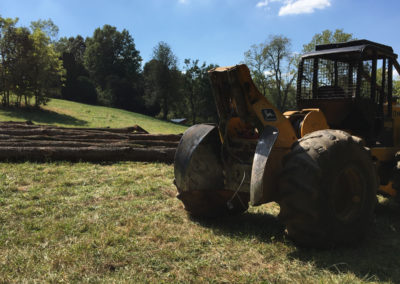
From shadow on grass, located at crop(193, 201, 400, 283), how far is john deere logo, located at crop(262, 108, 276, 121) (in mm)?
1409

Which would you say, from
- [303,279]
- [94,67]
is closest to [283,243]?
[303,279]

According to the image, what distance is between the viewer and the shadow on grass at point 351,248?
11.8 ft

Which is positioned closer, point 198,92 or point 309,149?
point 309,149

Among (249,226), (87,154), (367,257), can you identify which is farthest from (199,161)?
(87,154)

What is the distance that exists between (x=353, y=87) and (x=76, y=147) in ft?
26.5

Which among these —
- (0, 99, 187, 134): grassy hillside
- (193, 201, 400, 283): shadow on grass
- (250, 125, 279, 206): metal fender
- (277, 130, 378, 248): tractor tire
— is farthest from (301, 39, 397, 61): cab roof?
(0, 99, 187, 134): grassy hillside

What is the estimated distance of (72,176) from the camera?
324 inches

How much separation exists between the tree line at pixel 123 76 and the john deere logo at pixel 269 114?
2896 centimetres

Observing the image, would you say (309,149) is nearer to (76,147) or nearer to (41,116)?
(76,147)

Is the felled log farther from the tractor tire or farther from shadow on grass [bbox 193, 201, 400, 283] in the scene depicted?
the tractor tire

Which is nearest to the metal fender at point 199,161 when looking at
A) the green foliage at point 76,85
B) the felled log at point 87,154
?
the felled log at point 87,154

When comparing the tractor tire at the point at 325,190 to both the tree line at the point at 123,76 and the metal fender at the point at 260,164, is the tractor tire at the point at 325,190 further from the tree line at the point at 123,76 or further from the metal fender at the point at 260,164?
the tree line at the point at 123,76

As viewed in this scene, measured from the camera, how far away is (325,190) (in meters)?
3.84

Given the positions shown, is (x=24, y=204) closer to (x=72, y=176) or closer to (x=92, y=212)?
(x=92, y=212)
